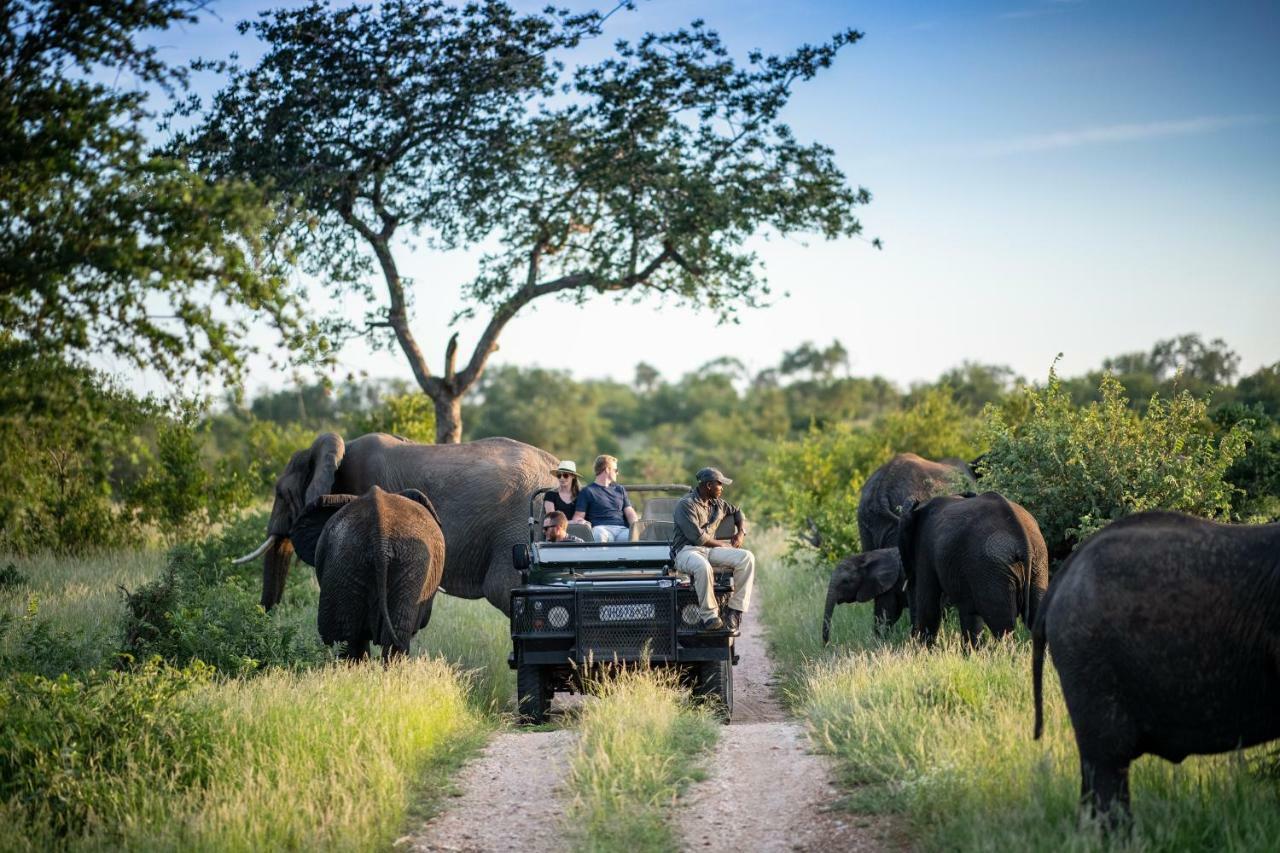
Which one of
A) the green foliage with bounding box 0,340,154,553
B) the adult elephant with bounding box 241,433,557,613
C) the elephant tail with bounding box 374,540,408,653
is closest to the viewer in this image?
the green foliage with bounding box 0,340,154,553

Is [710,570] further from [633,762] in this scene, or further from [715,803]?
[715,803]

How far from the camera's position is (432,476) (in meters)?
15.9

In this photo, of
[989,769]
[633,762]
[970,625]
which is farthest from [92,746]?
[970,625]

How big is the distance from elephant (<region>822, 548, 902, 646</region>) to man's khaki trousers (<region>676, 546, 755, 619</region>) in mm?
2867

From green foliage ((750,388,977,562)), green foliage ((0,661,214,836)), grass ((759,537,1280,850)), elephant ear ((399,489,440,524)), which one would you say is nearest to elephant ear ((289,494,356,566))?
elephant ear ((399,489,440,524))

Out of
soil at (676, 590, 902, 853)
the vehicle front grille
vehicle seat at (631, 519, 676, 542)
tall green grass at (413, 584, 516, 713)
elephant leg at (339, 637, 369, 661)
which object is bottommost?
tall green grass at (413, 584, 516, 713)

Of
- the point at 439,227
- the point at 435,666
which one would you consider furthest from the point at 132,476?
the point at 435,666

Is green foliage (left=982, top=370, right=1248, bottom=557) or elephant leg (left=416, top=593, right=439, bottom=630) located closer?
elephant leg (left=416, top=593, right=439, bottom=630)

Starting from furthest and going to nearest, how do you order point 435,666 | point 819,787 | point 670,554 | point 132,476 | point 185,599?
point 132,476
point 185,599
point 670,554
point 435,666
point 819,787

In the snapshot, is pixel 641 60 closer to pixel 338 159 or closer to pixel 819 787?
pixel 338 159

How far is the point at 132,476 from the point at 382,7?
13.6 metres

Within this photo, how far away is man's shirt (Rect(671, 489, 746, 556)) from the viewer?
38.3 feet

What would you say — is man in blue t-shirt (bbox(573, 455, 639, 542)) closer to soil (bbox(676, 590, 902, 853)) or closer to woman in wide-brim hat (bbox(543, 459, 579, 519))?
woman in wide-brim hat (bbox(543, 459, 579, 519))

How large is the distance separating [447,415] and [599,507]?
9.41m
